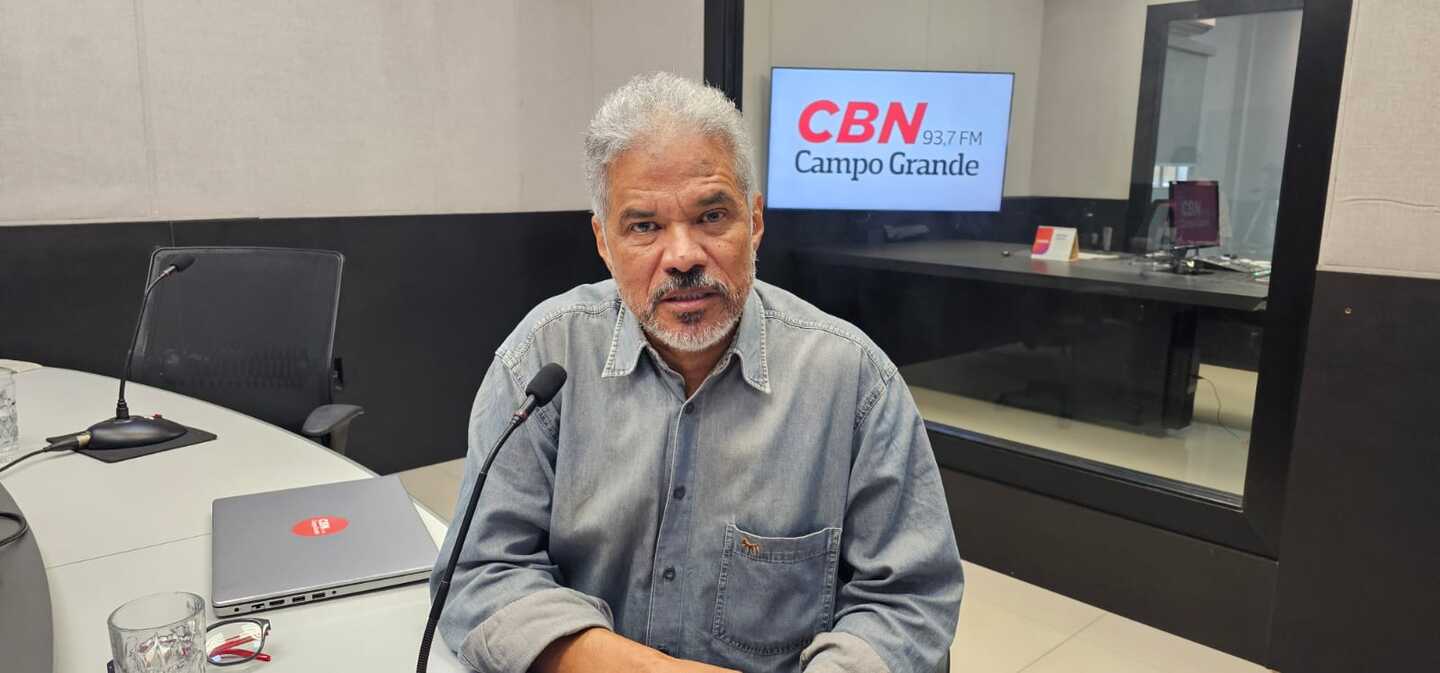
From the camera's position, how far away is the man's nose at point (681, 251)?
113 centimetres

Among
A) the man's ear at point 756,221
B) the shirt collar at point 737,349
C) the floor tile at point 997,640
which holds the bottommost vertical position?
the floor tile at point 997,640

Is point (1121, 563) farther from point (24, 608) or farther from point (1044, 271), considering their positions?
point (24, 608)

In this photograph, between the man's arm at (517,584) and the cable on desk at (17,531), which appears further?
the cable on desk at (17,531)

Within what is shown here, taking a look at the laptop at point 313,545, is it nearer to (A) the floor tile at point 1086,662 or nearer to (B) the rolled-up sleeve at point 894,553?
(B) the rolled-up sleeve at point 894,553

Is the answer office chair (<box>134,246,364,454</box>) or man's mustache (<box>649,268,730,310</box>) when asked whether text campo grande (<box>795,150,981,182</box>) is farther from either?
man's mustache (<box>649,268,730,310</box>)

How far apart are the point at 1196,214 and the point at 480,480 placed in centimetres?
340

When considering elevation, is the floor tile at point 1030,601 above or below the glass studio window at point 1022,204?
below

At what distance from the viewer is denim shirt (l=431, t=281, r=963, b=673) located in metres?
1.12

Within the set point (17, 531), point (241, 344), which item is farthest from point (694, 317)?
point (241, 344)

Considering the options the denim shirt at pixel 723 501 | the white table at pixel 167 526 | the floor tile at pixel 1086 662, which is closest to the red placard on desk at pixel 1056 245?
the floor tile at pixel 1086 662

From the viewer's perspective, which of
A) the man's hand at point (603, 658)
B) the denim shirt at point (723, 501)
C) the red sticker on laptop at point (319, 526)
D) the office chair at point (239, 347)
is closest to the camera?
the man's hand at point (603, 658)

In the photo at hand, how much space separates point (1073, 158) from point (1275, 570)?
115 inches

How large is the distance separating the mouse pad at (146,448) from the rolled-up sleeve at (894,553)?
4.41ft

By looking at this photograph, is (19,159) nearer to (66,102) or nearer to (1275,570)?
(66,102)
